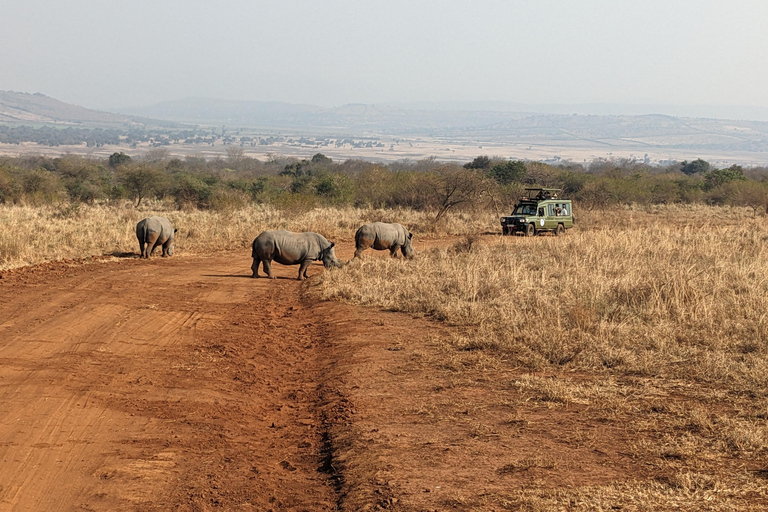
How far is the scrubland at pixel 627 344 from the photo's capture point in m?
5.90

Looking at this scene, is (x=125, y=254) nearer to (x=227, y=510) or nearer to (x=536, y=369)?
(x=536, y=369)

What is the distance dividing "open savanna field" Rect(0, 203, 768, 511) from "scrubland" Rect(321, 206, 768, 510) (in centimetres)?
4

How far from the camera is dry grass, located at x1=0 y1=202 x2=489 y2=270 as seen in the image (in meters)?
19.4

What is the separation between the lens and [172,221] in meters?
26.6

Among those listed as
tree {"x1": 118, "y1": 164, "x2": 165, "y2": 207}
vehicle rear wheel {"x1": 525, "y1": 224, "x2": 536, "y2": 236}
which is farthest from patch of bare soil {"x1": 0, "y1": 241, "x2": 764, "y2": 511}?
tree {"x1": 118, "y1": 164, "x2": 165, "y2": 207}

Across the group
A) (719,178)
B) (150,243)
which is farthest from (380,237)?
(719,178)

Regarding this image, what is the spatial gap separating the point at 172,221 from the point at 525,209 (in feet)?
42.7

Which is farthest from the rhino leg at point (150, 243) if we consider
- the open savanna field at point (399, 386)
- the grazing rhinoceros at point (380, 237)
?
the grazing rhinoceros at point (380, 237)

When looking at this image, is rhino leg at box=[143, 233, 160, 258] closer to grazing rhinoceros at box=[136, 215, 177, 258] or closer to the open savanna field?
grazing rhinoceros at box=[136, 215, 177, 258]

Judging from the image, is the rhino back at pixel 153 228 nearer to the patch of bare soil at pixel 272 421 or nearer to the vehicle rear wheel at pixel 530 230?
the patch of bare soil at pixel 272 421

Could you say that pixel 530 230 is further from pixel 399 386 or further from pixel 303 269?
pixel 399 386

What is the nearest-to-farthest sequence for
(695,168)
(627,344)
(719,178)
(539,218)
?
(627,344) → (539,218) → (719,178) → (695,168)

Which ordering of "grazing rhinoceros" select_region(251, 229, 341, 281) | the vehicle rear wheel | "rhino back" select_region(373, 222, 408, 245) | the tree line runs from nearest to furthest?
1. "grazing rhinoceros" select_region(251, 229, 341, 281)
2. "rhino back" select_region(373, 222, 408, 245)
3. the vehicle rear wheel
4. the tree line

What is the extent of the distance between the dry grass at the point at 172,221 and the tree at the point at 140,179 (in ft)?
4.15
